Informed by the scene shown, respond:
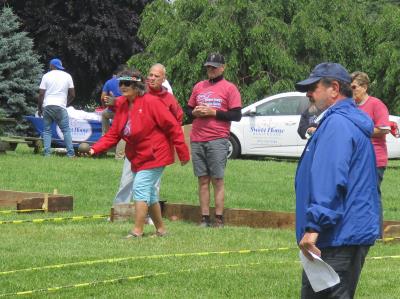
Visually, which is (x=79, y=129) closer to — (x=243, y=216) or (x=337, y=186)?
(x=243, y=216)

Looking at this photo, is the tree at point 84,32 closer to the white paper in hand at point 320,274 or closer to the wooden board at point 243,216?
the wooden board at point 243,216

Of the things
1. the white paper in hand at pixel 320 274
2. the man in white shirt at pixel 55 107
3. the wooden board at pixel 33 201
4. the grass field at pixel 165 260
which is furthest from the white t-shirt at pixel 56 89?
the white paper in hand at pixel 320 274

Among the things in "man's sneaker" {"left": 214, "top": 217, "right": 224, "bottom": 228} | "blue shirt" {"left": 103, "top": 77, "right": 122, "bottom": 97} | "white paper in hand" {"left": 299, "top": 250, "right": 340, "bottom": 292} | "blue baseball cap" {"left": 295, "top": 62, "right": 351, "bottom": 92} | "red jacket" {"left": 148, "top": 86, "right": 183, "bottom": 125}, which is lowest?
"man's sneaker" {"left": 214, "top": 217, "right": 224, "bottom": 228}

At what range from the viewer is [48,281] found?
322 inches

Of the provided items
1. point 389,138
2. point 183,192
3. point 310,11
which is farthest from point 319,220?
point 310,11

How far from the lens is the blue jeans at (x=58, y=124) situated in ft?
67.6

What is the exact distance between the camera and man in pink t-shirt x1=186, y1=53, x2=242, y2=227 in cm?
1195

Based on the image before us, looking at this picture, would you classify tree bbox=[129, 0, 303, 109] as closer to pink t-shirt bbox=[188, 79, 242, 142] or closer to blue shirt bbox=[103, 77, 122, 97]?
blue shirt bbox=[103, 77, 122, 97]

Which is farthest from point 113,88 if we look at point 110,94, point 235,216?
point 235,216

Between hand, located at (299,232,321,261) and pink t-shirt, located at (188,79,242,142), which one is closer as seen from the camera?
hand, located at (299,232,321,261)

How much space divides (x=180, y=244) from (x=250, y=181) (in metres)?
6.65

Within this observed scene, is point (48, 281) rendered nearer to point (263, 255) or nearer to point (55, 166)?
point (263, 255)

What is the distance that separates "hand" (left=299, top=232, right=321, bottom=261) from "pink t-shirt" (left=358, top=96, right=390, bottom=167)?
4.73 m

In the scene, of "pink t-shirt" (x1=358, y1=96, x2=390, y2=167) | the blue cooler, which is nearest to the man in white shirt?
the blue cooler
